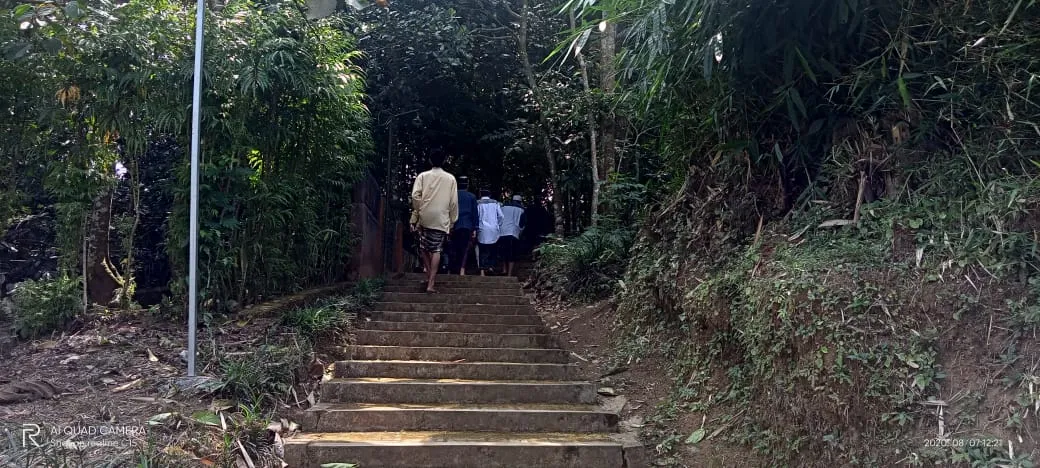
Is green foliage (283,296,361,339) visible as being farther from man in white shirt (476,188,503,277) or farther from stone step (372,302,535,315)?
man in white shirt (476,188,503,277)

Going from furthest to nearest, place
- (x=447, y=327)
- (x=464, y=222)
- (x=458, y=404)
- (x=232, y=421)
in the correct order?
1. (x=464, y=222)
2. (x=447, y=327)
3. (x=458, y=404)
4. (x=232, y=421)

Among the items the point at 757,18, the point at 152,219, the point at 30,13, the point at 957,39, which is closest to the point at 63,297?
the point at 152,219

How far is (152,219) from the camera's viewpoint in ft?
19.4

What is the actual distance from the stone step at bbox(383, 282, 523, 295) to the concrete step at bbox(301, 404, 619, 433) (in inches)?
110

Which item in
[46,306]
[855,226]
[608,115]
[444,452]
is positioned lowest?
[444,452]

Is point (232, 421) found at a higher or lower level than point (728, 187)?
lower

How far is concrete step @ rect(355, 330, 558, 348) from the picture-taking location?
5.21 meters

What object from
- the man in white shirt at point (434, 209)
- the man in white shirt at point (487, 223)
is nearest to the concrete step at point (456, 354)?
the man in white shirt at point (434, 209)

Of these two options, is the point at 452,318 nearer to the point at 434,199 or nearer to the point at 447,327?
the point at 447,327

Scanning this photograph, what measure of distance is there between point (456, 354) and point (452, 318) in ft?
3.10

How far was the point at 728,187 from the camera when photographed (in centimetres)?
429

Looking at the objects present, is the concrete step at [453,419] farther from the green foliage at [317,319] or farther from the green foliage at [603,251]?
the green foliage at [603,251]

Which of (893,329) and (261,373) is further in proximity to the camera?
(261,373)

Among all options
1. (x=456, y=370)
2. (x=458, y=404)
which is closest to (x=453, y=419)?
(x=458, y=404)
